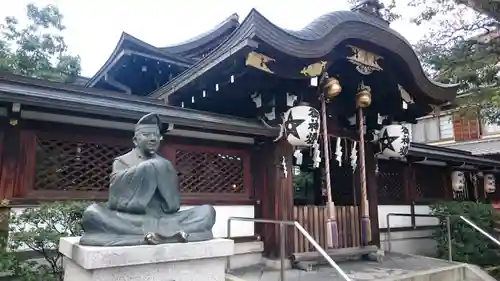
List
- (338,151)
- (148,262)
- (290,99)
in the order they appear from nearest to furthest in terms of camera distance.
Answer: (148,262) < (290,99) < (338,151)

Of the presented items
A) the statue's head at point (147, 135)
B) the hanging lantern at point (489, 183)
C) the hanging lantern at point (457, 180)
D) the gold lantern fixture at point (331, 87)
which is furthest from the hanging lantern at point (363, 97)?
the hanging lantern at point (489, 183)

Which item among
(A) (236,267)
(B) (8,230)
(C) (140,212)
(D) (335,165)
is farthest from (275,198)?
(B) (8,230)

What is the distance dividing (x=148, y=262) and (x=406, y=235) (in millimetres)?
8122

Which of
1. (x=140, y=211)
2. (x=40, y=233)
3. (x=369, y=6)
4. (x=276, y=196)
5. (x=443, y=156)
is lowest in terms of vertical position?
(x=40, y=233)

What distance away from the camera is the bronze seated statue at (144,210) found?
3.31 metres

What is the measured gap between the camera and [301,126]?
627 cm

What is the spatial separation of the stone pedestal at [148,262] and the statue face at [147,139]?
951 millimetres

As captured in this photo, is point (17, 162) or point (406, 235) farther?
point (406, 235)

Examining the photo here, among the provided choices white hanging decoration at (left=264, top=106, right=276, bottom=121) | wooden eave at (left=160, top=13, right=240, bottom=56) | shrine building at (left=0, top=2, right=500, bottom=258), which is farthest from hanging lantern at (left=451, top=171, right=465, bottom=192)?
wooden eave at (left=160, top=13, right=240, bottom=56)

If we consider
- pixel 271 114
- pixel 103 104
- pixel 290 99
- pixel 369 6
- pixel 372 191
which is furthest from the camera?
pixel 372 191

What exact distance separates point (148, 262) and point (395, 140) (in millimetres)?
6111

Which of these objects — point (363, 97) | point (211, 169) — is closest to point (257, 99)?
point (211, 169)

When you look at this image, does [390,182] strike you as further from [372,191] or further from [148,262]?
[148,262]

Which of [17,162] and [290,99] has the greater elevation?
[290,99]
